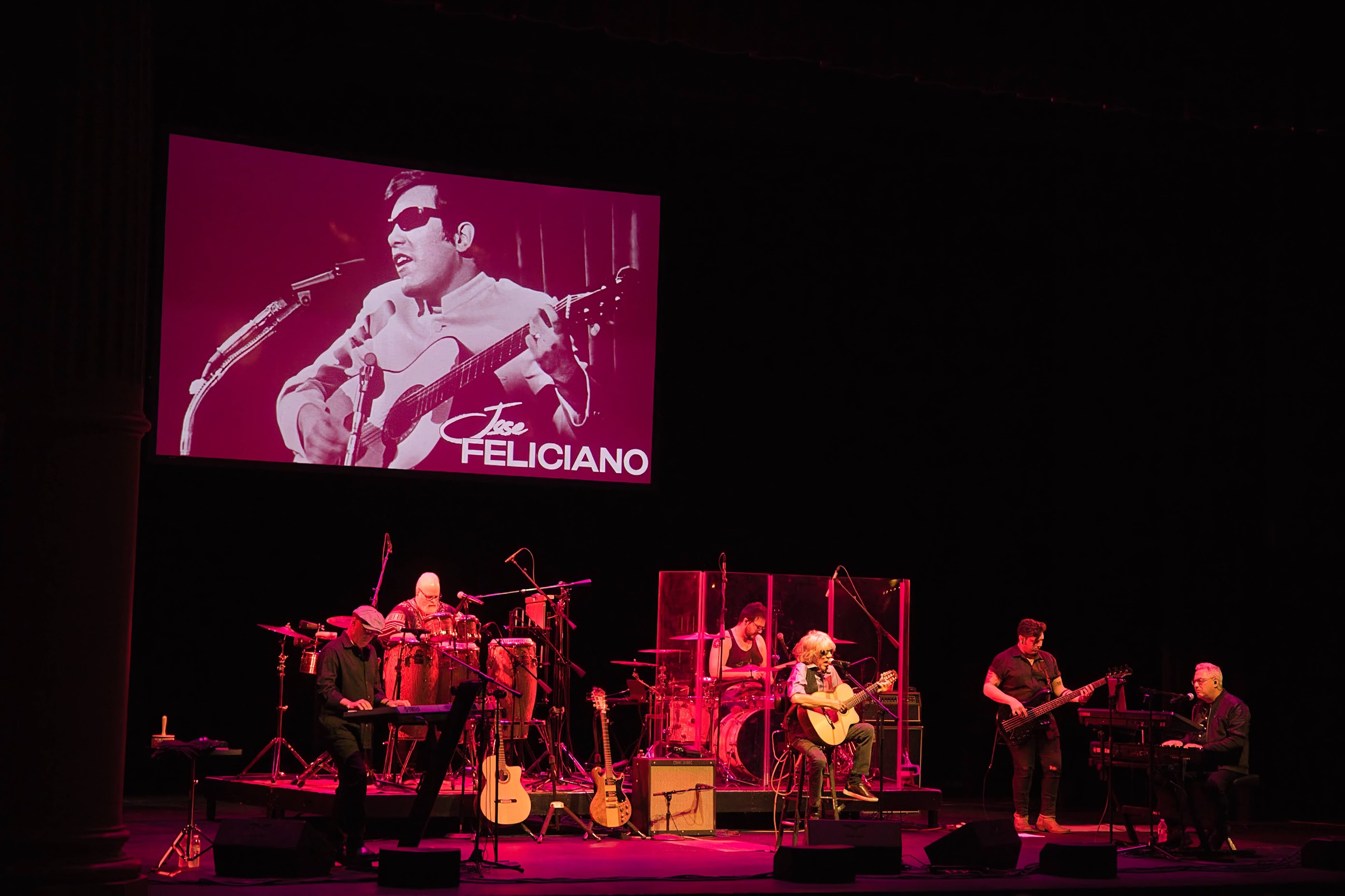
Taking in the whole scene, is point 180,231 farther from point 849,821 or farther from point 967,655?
point 967,655

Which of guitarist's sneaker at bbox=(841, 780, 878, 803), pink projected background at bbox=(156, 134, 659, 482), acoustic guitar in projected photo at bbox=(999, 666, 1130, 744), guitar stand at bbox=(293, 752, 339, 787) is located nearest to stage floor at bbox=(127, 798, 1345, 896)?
guitarist's sneaker at bbox=(841, 780, 878, 803)

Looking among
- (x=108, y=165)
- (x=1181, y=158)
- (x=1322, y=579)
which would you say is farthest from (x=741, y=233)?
(x=108, y=165)

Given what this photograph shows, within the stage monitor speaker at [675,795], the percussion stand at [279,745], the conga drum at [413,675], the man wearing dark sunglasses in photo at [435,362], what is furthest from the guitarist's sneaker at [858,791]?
the percussion stand at [279,745]

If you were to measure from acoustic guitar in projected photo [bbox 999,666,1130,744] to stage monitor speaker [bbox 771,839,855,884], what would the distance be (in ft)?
10.9

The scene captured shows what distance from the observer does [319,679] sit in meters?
8.73

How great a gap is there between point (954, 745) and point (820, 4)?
7828 mm

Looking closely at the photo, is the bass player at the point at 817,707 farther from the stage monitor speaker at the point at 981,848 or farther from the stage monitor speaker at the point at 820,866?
the stage monitor speaker at the point at 820,866

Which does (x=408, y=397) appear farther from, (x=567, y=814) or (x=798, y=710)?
(x=798, y=710)

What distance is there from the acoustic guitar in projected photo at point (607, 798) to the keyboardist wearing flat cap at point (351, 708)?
1998mm

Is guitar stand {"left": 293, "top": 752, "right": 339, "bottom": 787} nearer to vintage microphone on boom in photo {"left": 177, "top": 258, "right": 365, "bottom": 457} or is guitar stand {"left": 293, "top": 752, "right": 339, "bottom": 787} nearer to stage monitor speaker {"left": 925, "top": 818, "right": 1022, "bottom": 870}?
vintage microphone on boom in photo {"left": 177, "top": 258, "right": 365, "bottom": 457}

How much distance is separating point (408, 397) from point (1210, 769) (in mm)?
6693

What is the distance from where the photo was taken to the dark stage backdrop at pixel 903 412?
12086 millimetres

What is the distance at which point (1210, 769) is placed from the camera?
988 cm

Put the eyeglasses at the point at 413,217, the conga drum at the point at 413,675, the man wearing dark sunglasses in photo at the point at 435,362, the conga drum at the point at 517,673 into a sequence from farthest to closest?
1. the eyeglasses at the point at 413,217
2. the man wearing dark sunglasses in photo at the point at 435,362
3. the conga drum at the point at 413,675
4. the conga drum at the point at 517,673
